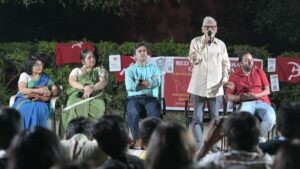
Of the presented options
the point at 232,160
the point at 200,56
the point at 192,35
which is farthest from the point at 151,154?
the point at 192,35

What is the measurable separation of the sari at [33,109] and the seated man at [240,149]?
4277mm

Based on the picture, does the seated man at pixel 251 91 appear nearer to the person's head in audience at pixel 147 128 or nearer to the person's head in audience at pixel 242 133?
the person's head in audience at pixel 147 128

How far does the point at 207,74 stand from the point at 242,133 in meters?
4.43

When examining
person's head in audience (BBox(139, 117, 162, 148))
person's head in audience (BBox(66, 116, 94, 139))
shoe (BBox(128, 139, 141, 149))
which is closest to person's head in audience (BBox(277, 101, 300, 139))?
person's head in audience (BBox(139, 117, 162, 148))

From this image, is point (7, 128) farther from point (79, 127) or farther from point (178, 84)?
point (178, 84)

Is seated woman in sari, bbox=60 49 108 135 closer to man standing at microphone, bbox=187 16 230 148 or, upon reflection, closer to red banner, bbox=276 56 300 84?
man standing at microphone, bbox=187 16 230 148

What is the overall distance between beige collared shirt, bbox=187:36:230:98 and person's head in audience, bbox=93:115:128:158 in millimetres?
4358

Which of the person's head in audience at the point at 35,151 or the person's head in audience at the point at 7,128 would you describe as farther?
the person's head in audience at the point at 7,128

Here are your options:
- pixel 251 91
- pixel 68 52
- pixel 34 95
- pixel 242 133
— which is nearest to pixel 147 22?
pixel 68 52

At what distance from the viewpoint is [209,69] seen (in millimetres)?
9055

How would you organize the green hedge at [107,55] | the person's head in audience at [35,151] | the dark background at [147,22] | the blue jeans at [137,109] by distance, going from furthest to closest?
the dark background at [147,22], the green hedge at [107,55], the blue jeans at [137,109], the person's head in audience at [35,151]

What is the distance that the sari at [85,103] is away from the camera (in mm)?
9031

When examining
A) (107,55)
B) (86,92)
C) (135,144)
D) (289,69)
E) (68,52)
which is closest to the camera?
(135,144)

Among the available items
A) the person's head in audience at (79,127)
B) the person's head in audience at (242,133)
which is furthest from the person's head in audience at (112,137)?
the person's head in audience at (79,127)
